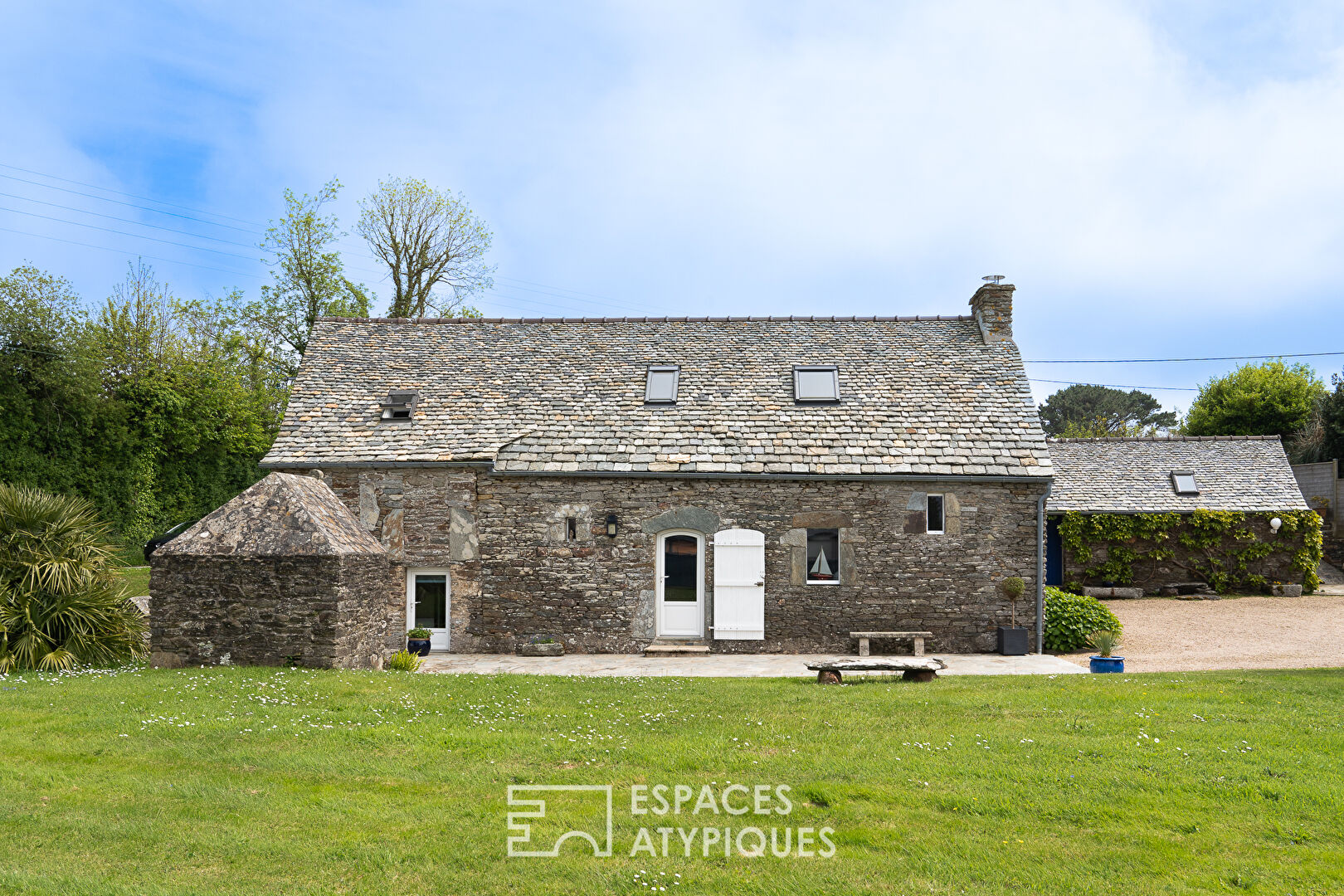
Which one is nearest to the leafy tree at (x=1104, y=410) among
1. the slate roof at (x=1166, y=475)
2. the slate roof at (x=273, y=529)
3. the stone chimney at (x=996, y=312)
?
the slate roof at (x=1166, y=475)

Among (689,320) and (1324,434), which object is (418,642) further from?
(1324,434)

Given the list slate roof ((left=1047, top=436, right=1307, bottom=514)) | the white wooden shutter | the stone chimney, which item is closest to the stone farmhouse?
the white wooden shutter

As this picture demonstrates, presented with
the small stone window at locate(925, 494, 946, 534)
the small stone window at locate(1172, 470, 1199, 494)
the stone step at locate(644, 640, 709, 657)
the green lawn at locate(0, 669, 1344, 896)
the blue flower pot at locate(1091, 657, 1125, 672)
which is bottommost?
the stone step at locate(644, 640, 709, 657)

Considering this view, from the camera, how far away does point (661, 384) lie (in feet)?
57.8

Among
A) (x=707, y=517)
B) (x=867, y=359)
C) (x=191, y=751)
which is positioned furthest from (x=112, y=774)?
(x=867, y=359)

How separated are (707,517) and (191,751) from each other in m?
9.29

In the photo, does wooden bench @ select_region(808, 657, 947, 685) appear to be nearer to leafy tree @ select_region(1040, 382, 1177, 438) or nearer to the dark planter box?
the dark planter box

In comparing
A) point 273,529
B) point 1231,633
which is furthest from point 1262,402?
point 273,529

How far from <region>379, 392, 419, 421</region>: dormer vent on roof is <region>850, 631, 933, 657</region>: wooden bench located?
9.14 metres

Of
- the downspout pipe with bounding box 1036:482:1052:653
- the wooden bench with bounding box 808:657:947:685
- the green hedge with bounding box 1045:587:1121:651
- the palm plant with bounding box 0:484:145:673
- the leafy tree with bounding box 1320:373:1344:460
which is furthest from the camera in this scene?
the leafy tree with bounding box 1320:373:1344:460

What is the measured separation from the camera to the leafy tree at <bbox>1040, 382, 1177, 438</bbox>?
62.9m

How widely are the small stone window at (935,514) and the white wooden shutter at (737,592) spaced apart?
287 centimetres

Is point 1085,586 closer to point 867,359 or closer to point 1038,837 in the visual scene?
point 867,359

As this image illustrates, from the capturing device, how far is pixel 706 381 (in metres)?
17.7
